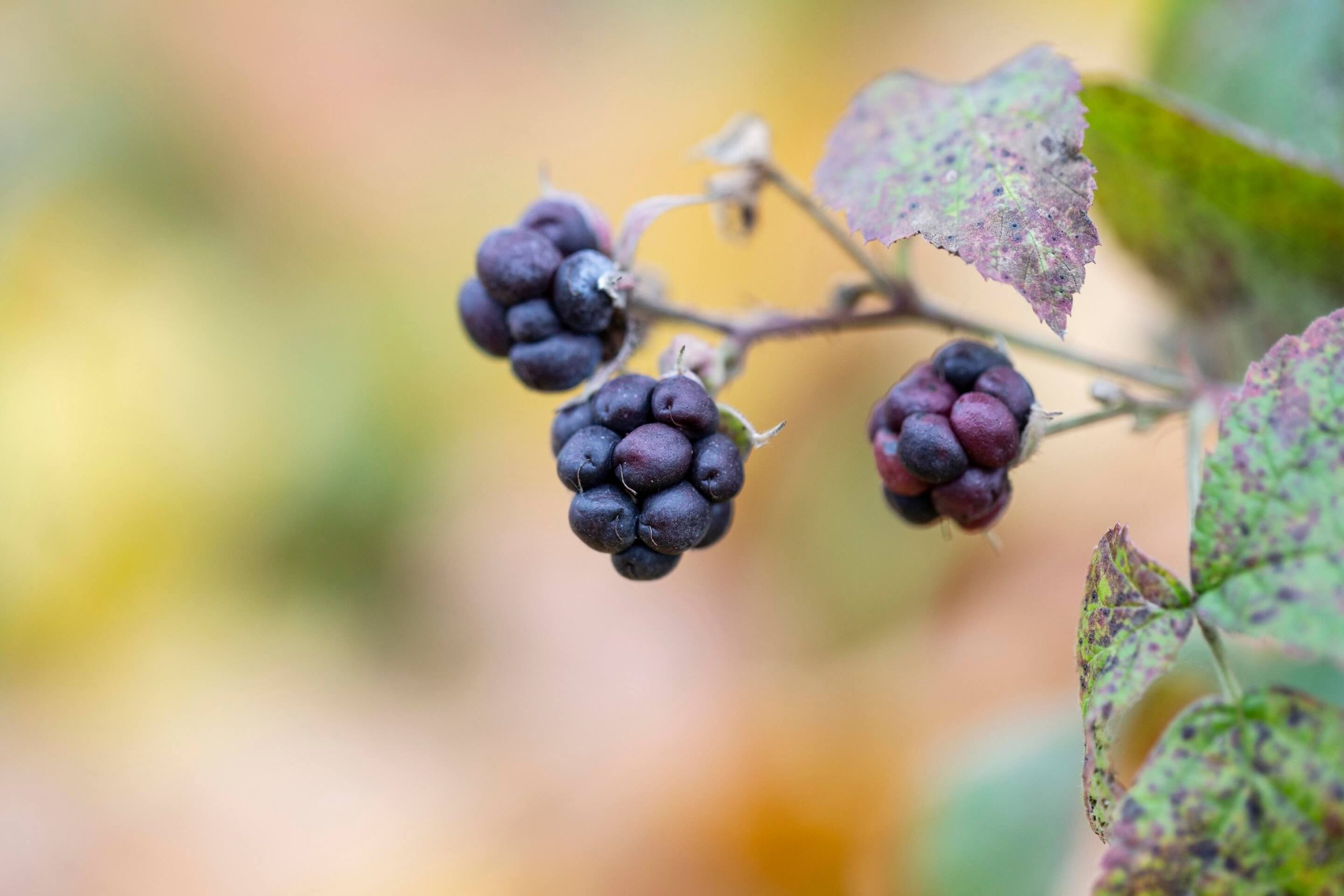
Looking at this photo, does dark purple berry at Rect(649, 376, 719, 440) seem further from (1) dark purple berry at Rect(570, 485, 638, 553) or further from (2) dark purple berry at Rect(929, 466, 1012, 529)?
(2) dark purple berry at Rect(929, 466, 1012, 529)

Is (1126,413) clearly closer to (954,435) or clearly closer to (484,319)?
(954,435)

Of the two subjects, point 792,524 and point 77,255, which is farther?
point 77,255

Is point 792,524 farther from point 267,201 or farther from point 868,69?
point 267,201

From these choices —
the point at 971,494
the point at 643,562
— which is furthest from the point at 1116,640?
the point at 643,562

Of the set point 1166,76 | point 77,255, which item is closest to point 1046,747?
point 1166,76

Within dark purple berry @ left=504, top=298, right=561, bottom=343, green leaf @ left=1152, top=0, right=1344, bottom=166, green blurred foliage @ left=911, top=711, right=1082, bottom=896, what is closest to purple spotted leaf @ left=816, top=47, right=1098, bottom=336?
dark purple berry @ left=504, top=298, right=561, bottom=343

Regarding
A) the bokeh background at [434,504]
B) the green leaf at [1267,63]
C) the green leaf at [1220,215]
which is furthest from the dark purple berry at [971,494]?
the bokeh background at [434,504]

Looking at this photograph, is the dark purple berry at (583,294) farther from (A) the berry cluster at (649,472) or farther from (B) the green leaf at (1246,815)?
(B) the green leaf at (1246,815)
